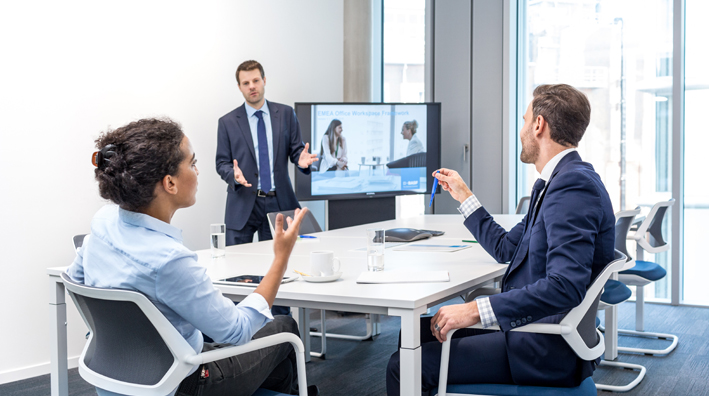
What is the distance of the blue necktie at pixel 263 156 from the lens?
4.58 metres

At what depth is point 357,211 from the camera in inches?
222

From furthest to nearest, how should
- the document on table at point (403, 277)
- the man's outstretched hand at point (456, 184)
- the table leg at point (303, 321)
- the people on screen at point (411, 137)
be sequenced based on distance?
the people on screen at point (411, 137) < the table leg at point (303, 321) < the man's outstretched hand at point (456, 184) < the document on table at point (403, 277)

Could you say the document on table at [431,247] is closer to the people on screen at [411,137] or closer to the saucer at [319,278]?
the saucer at [319,278]

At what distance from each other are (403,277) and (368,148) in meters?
3.64

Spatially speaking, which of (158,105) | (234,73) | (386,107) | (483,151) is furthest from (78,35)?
(483,151)

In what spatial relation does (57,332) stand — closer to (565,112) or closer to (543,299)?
(543,299)

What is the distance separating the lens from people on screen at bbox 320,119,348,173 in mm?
5441

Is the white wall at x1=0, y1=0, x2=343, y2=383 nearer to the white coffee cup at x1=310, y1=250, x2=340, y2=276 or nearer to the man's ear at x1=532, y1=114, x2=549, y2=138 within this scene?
the white coffee cup at x1=310, y1=250, x2=340, y2=276

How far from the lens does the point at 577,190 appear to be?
1.80 metres

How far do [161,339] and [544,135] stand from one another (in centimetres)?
137

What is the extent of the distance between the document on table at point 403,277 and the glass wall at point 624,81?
4094mm

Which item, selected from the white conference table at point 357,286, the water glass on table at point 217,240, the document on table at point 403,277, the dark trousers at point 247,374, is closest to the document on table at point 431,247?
the white conference table at point 357,286

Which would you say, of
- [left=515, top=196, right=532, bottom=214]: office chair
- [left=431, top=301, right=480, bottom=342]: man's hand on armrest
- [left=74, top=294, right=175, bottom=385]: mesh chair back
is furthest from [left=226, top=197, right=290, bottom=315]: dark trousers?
[left=74, top=294, right=175, bottom=385]: mesh chair back

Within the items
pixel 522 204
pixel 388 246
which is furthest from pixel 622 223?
pixel 522 204
